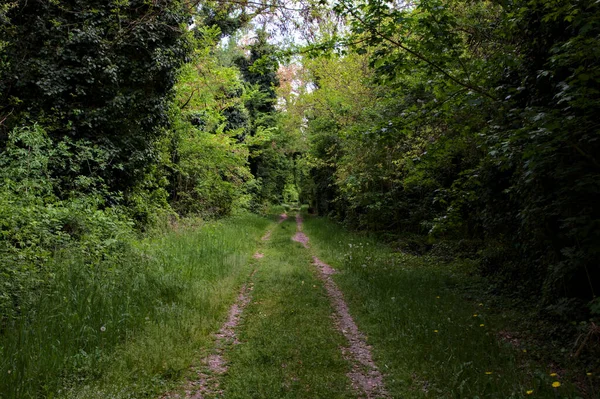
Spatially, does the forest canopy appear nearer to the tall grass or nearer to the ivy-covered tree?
the ivy-covered tree

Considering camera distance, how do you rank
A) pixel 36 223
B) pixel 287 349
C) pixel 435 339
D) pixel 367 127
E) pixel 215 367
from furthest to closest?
pixel 367 127, pixel 36 223, pixel 435 339, pixel 287 349, pixel 215 367

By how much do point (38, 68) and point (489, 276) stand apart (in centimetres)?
1266

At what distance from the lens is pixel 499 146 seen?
466 centimetres

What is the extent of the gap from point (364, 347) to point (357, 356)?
355mm

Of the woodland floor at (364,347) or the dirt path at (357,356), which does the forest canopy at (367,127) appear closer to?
the woodland floor at (364,347)

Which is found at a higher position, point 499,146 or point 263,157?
point 263,157

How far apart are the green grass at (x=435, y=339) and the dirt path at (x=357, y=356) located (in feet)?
0.40

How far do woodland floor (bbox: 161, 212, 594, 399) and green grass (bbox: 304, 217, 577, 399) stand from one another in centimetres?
2

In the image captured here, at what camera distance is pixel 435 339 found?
16.9 feet

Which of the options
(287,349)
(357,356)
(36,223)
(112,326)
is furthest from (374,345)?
(36,223)

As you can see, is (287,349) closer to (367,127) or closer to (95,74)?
(367,127)

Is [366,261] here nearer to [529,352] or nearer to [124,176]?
[529,352]

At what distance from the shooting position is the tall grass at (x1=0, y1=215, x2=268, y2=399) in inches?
148

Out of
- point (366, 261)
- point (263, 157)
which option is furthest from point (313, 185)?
point (366, 261)
